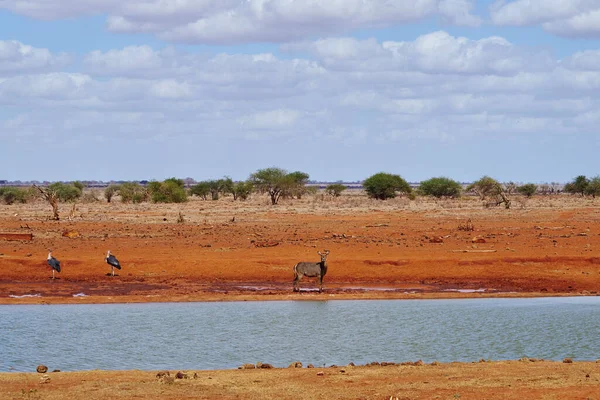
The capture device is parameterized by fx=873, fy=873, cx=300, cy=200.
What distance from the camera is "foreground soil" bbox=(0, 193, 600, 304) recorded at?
87.8ft

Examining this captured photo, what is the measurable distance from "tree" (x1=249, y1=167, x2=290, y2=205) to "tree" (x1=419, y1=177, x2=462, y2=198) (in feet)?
59.1

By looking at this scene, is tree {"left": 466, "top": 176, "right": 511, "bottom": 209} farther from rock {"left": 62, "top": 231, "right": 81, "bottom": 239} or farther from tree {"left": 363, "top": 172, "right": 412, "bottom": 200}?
rock {"left": 62, "top": 231, "right": 81, "bottom": 239}

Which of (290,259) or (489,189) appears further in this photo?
(489,189)

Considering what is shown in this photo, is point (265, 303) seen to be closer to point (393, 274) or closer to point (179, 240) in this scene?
point (393, 274)

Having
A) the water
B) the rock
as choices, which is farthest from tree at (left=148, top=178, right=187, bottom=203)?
the water

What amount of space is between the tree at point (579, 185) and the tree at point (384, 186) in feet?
65.4

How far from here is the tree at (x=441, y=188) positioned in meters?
96.7

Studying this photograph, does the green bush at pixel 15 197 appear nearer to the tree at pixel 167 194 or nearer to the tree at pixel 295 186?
the tree at pixel 167 194

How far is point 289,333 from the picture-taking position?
19.2m

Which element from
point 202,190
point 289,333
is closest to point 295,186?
point 202,190

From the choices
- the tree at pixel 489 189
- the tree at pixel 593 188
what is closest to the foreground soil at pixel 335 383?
the tree at pixel 489 189

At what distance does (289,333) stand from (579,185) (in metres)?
84.1

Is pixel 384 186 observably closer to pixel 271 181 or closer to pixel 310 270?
pixel 271 181

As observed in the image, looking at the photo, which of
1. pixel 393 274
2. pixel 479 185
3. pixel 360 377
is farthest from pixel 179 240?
pixel 479 185
